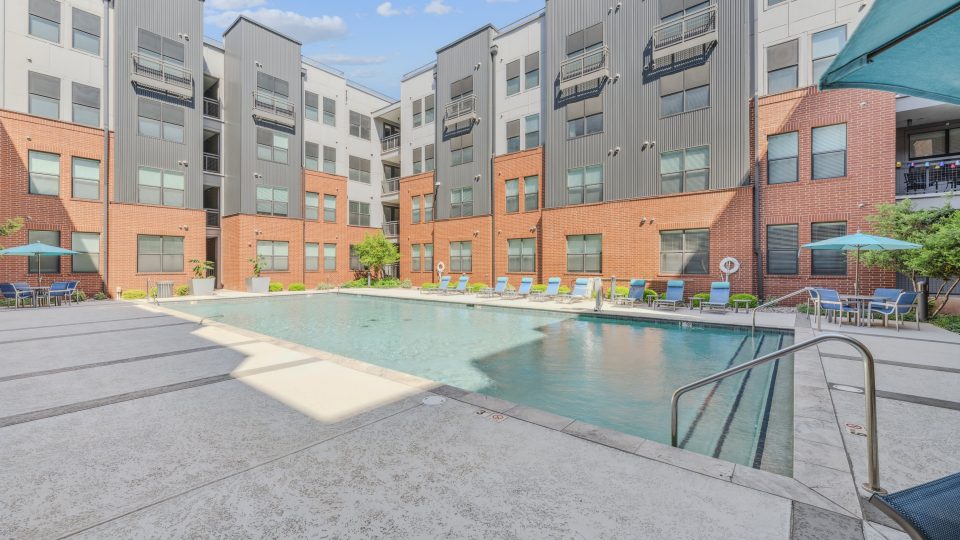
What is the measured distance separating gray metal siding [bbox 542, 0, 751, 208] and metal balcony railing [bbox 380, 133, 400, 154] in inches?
536

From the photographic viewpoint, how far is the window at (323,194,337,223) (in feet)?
86.2

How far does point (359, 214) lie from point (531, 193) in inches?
545

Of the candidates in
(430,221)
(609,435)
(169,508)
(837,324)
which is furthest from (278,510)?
(430,221)

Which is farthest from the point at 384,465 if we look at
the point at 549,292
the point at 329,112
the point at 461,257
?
the point at 329,112

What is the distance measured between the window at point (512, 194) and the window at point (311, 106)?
14130 mm

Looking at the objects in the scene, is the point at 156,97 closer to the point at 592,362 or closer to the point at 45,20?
the point at 45,20

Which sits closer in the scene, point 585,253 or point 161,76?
point 585,253

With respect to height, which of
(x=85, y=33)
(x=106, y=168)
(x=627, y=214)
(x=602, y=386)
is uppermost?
(x=85, y=33)

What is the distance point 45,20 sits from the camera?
17.1m

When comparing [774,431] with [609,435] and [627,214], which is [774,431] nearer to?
[609,435]

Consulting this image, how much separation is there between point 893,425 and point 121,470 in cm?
666

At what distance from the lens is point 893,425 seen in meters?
3.79

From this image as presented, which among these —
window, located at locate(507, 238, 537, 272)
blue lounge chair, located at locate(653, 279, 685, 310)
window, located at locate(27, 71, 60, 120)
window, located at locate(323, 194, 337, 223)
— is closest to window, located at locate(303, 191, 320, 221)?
window, located at locate(323, 194, 337, 223)

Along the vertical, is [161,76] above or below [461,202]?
above
